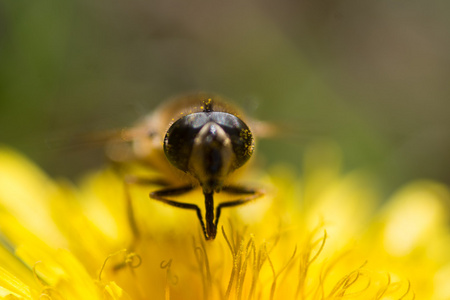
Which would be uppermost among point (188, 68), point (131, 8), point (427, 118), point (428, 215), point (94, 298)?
point (131, 8)

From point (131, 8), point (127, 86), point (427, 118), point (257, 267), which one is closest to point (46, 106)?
point (127, 86)

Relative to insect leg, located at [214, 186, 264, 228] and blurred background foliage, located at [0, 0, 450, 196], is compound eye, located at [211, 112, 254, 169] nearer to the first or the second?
insect leg, located at [214, 186, 264, 228]

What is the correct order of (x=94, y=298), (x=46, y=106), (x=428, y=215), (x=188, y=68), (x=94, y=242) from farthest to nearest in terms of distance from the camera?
(x=188, y=68) < (x=46, y=106) < (x=428, y=215) < (x=94, y=242) < (x=94, y=298)

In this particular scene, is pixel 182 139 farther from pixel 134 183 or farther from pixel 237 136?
pixel 134 183

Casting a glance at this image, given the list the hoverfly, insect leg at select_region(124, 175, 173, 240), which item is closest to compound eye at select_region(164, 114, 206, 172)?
the hoverfly

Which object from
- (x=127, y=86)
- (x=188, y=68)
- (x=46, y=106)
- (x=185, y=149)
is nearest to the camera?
(x=185, y=149)

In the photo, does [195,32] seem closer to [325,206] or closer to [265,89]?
[265,89]

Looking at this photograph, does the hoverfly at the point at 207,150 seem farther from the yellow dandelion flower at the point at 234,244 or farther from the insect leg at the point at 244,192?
the yellow dandelion flower at the point at 234,244

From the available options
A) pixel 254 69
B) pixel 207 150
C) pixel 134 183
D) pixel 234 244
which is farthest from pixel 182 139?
pixel 254 69
